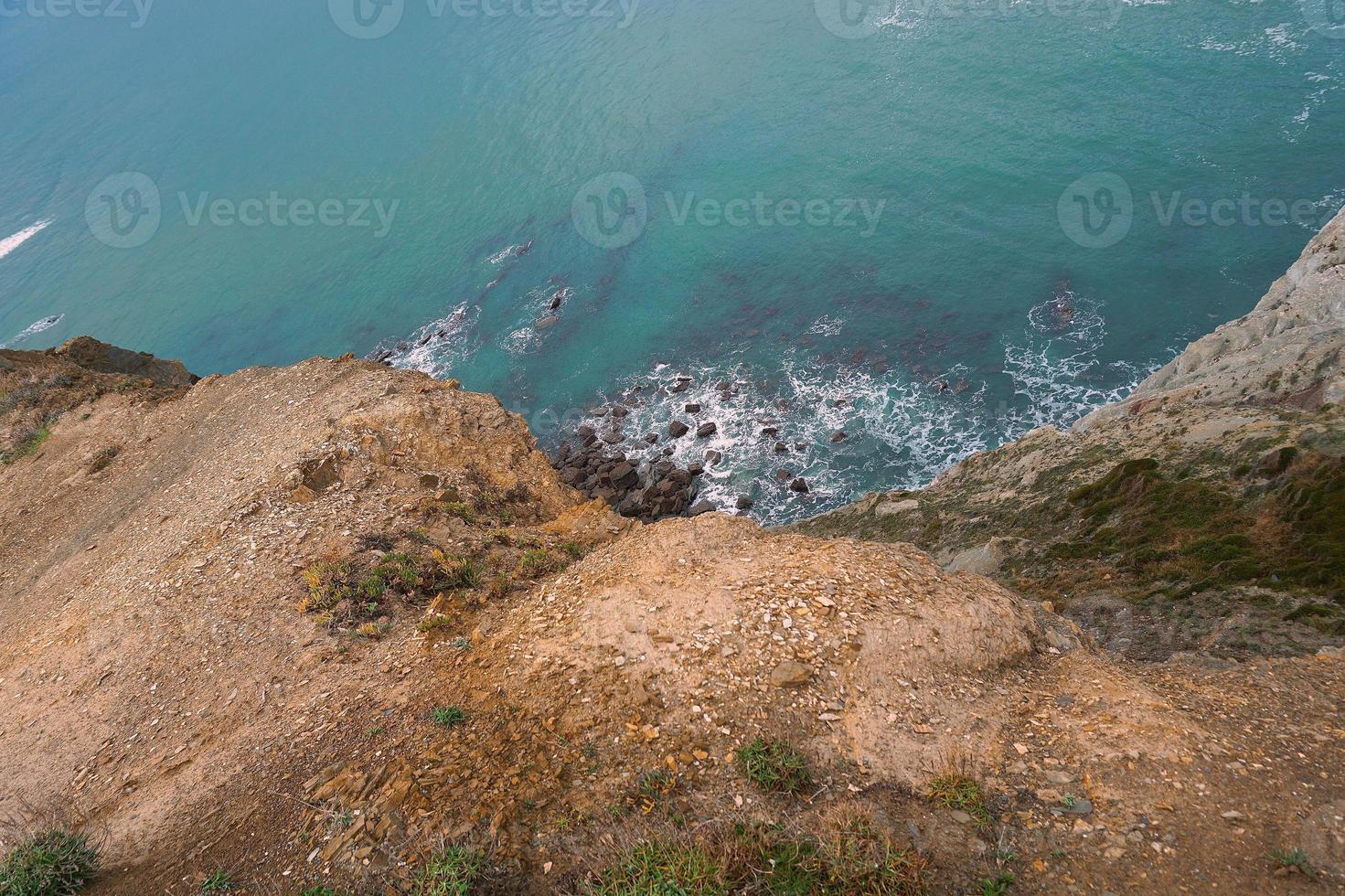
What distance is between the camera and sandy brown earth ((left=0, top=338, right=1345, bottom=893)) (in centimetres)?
986

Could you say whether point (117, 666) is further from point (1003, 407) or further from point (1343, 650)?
point (1003, 407)

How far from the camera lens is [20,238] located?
76188 mm

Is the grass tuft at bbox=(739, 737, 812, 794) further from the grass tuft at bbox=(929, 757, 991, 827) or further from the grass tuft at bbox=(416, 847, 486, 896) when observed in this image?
the grass tuft at bbox=(416, 847, 486, 896)

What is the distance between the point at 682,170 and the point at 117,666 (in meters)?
55.9

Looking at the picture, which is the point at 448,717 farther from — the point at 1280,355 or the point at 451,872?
the point at 1280,355

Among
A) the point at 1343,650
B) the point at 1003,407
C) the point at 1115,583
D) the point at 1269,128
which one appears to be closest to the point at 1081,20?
the point at 1269,128

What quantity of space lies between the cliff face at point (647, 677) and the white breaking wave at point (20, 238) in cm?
7075

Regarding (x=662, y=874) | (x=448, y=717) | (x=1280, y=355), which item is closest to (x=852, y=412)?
(x=1280, y=355)

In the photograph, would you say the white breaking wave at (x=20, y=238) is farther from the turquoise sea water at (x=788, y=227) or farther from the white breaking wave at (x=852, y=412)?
the white breaking wave at (x=852, y=412)

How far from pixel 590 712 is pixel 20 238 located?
321 ft

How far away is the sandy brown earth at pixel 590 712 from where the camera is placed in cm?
986

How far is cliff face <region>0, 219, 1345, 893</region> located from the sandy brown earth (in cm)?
6

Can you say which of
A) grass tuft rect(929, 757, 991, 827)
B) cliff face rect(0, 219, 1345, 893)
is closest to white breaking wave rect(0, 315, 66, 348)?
cliff face rect(0, 219, 1345, 893)

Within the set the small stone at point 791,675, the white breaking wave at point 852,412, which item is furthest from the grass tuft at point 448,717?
the white breaking wave at point 852,412
